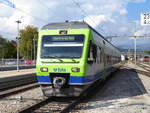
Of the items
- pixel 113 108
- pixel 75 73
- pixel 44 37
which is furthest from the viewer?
pixel 44 37

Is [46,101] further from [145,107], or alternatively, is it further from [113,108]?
[145,107]

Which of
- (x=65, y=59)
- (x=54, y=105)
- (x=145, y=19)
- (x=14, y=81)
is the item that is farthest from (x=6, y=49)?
(x=54, y=105)

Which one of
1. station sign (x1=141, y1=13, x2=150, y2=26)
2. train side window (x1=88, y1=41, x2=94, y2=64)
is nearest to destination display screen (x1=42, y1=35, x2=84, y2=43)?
train side window (x1=88, y1=41, x2=94, y2=64)

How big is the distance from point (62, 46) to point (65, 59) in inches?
Answer: 24.5

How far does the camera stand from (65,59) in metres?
11.8

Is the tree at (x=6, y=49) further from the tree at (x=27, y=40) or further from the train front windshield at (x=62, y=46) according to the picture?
the train front windshield at (x=62, y=46)

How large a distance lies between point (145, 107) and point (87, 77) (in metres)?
2.64

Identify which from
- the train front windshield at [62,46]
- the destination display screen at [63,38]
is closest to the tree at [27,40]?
the destination display screen at [63,38]

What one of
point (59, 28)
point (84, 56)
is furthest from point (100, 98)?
point (59, 28)

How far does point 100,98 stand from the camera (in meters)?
12.9

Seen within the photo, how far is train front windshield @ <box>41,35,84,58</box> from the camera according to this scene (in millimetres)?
11852

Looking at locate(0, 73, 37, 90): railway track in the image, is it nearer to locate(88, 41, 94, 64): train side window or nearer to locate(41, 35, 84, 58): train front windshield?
locate(41, 35, 84, 58): train front windshield

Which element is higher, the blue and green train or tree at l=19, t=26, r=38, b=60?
tree at l=19, t=26, r=38, b=60

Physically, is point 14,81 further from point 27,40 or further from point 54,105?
point 27,40
